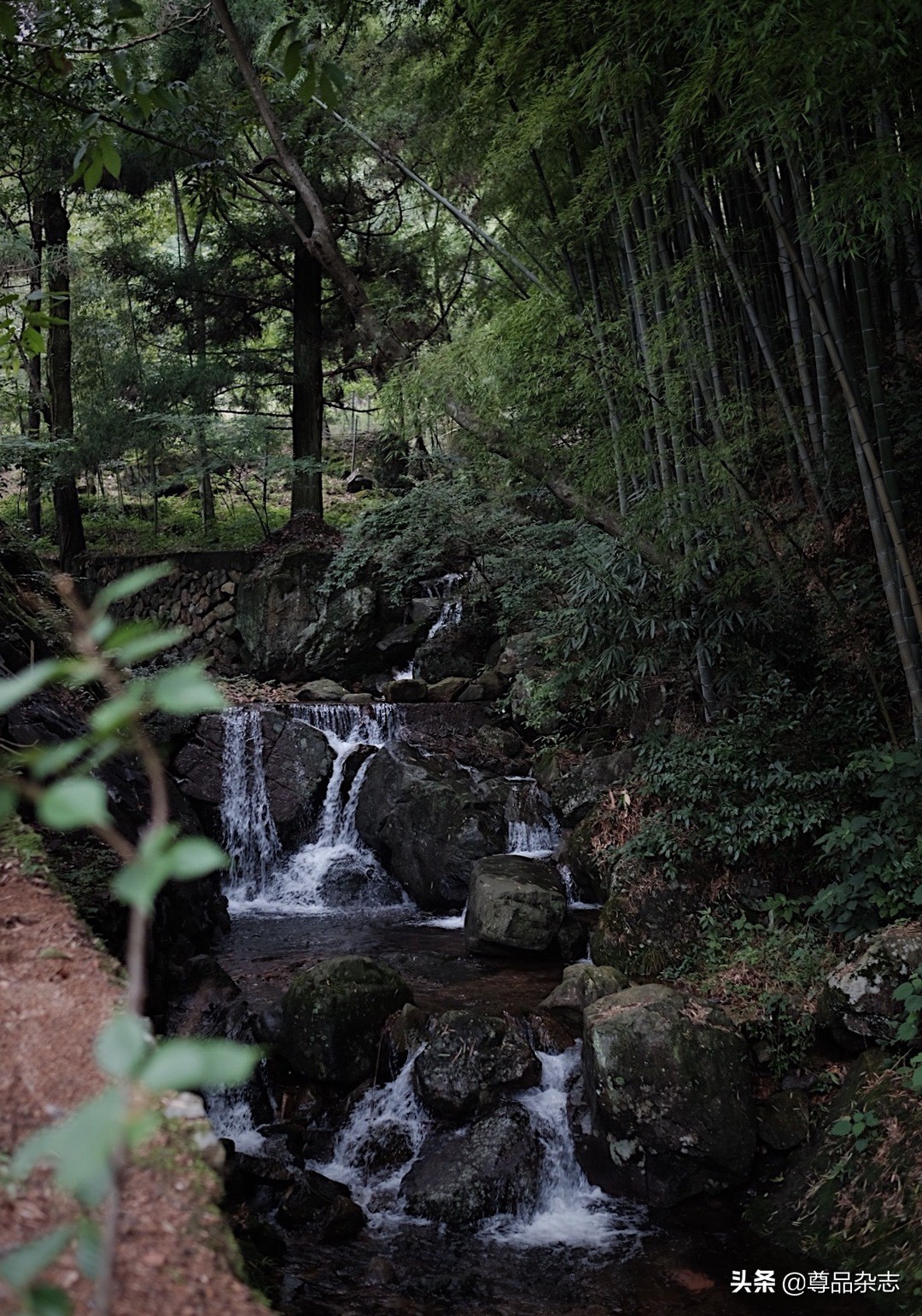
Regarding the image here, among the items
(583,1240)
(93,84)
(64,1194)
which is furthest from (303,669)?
(64,1194)

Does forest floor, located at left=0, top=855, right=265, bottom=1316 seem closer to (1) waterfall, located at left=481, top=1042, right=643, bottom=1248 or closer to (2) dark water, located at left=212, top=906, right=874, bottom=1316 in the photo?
(2) dark water, located at left=212, top=906, right=874, bottom=1316

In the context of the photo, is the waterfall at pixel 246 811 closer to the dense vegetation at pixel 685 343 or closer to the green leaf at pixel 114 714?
the dense vegetation at pixel 685 343

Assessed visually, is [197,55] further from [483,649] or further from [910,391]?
[910,391]

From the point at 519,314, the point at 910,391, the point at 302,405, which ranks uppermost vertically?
the point at 302,405

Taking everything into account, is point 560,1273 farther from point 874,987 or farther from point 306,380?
point 306,380

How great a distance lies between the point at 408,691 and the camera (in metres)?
8.58

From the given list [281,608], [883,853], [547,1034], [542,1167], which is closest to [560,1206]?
[542,1167]

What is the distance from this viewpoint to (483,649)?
9.11 metres

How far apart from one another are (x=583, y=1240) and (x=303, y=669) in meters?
7.04

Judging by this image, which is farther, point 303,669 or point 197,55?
point 303,669

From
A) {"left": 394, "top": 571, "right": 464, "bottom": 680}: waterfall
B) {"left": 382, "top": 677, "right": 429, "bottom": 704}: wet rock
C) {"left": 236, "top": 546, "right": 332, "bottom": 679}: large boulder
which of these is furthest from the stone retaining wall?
{"left": 382, "top": 677, "right": 429, "bottom": 704}: wet rock

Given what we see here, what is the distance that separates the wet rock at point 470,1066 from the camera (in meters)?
3.62

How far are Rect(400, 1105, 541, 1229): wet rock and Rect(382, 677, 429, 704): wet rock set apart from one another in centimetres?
528

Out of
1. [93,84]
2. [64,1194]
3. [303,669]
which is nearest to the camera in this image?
[64,1194]
